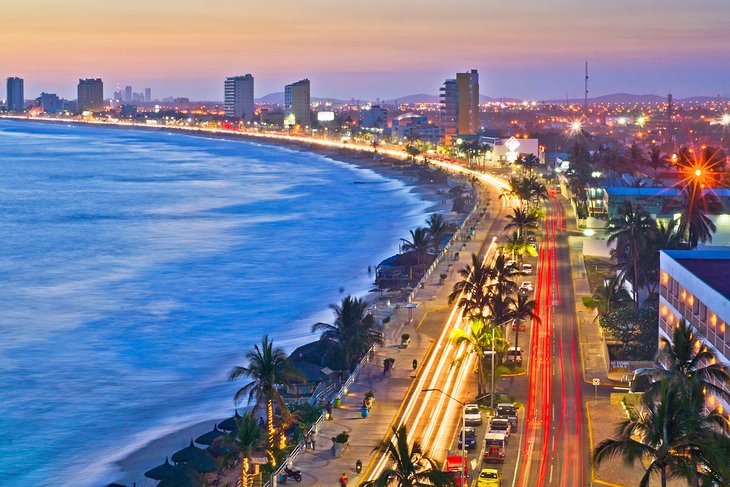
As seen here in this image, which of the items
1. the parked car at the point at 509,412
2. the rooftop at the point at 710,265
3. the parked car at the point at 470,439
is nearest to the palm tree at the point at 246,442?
the parked car at the point at 470,439

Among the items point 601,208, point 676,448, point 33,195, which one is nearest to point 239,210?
point 33,195

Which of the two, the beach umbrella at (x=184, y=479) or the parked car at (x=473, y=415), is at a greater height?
the parked car at (x=473, y=415)

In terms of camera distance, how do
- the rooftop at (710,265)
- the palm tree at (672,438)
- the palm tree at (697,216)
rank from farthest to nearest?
the palm tree at (697,216) < the rooftop at (710,265) < the palm tree at (672,438)

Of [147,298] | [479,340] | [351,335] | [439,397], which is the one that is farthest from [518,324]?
[147,298]

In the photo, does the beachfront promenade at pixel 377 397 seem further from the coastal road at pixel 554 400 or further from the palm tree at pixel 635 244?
the palm tree at pixel 635 244

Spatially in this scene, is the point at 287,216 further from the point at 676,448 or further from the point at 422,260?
the point at 676,448

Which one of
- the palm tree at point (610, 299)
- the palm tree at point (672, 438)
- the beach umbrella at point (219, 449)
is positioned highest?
the palm tree at point (672, 438)
